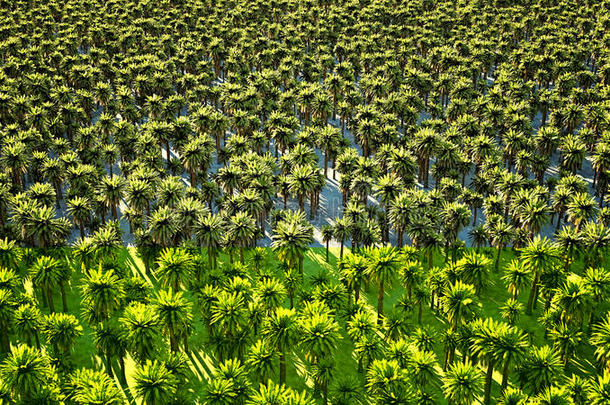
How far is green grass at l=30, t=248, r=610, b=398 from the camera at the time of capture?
7156cm

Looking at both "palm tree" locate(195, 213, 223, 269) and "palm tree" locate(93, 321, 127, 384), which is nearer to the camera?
"palm tree" locate(93, 321, 127, 384)

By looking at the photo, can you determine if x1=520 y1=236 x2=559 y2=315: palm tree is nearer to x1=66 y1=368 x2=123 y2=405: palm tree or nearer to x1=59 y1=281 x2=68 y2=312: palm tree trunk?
x1=66 y1=368 x2=123 y2=405: palm tree

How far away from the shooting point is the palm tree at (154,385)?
5744 centimetres

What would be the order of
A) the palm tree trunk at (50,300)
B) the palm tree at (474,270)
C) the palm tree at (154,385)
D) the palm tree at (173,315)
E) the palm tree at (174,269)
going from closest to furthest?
1. the palm tree at (154,385)
2. the palm tree at (173,315)
3. the palm tree at (174,269)
4. the palm tree at (474,270)
5. the palm tree trunk at (50,300)

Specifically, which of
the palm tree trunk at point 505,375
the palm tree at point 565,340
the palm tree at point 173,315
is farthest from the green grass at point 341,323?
the palm tree at point 173,315

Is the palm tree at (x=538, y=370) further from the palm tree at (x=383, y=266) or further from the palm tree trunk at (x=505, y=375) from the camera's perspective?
the palm tree at (x=383, y=266)

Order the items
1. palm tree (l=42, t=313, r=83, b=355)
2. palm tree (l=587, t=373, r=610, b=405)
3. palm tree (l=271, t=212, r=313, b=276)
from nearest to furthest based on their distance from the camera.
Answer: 1. palm tree (l=587, t=373, r=610, b=405)
2. palm tree (l=42, t=313, r=83, b=355)
3. palm tree (l=271, t=212, r=313, b=276)

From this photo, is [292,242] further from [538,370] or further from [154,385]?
[538,370]

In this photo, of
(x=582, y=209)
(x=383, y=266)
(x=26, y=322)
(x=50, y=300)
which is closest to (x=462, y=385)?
(x=383, y=266)

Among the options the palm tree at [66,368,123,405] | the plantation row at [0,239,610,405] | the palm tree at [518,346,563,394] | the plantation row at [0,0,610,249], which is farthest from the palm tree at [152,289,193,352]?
the palm tree at [518,346,563,394]

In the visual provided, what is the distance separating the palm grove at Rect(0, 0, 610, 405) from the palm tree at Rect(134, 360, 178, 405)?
28 cm

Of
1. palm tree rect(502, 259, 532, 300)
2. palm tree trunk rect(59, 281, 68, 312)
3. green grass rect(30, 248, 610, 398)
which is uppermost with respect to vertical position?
palm tree rect(502, 259, 532, 300)

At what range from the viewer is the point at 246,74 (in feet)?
506

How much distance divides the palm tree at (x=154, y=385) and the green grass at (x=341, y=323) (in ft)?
36.8
